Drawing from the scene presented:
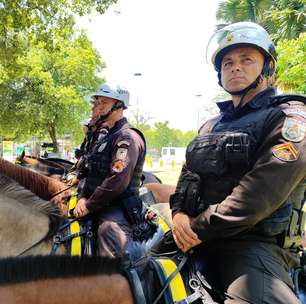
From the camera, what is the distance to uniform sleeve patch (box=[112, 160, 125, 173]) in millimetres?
4097

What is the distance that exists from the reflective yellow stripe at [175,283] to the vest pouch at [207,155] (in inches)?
22.5

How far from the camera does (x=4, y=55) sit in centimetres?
1004

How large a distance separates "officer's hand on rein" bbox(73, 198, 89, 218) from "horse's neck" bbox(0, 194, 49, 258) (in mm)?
403

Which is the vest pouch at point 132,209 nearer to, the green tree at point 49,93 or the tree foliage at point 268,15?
the tree foliage at point 268,15

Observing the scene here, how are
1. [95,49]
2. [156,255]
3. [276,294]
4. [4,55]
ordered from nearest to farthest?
[276,294] < [156,255] < [4,55] < [95,49]

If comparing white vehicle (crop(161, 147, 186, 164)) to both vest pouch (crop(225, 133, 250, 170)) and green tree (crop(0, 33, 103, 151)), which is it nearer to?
green tree (crop(0, 33, 103, 151))

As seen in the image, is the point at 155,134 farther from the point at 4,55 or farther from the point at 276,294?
the point at 276,294

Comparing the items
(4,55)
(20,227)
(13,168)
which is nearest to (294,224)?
(20,227)

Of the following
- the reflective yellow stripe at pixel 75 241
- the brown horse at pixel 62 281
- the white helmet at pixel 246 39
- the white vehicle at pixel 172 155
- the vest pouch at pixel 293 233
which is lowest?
the white vehicle at pixel 172 155

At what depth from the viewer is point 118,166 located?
4113mm

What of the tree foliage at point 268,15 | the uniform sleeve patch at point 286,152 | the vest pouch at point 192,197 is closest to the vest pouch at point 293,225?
the uniform sleeve patch at point 286,152

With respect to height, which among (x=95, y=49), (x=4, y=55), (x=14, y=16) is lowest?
(x=4, y=55)

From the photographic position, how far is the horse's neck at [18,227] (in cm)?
355

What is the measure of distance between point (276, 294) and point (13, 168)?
11.4ft
